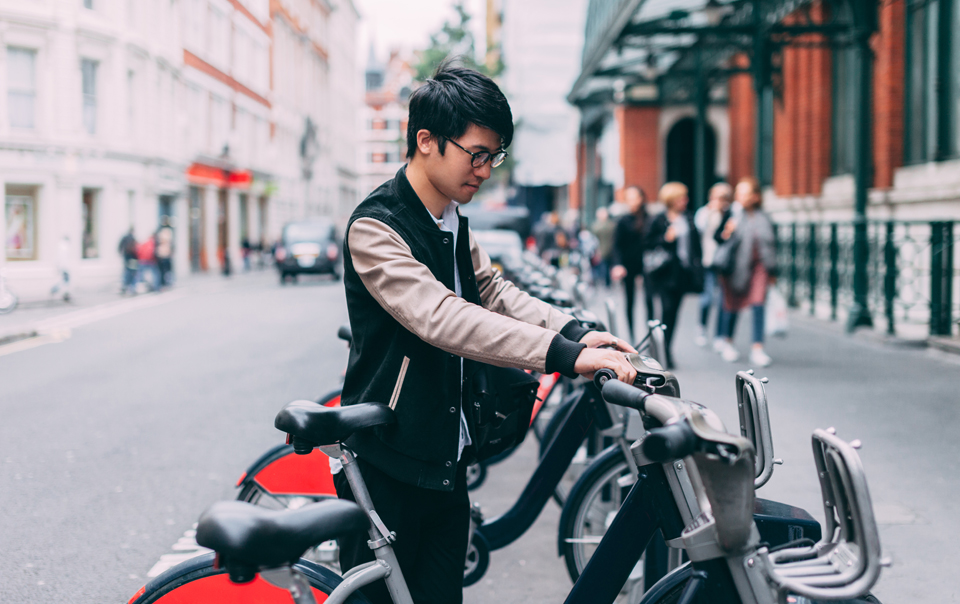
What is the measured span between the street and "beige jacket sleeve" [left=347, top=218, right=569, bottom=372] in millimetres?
1974

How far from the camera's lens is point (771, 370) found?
898 cm

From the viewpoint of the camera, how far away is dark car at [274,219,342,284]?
92.8ft

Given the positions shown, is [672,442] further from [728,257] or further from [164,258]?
[164,258]

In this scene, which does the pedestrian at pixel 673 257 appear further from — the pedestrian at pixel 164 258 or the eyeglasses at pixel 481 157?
the pedestrian at pixel 164 258

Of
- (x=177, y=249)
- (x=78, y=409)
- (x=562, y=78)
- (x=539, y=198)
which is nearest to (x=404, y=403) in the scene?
(x=78, y=409)

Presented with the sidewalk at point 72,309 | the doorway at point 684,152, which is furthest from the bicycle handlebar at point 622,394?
the doorway at point 684,152

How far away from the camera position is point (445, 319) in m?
2.08

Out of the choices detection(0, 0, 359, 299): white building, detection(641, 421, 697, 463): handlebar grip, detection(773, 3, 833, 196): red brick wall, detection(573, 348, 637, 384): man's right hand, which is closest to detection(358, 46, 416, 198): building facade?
detection(0, 0, 359, 299): white building

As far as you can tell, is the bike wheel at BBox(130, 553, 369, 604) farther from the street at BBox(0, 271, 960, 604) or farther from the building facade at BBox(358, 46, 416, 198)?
the building facade at BBox(358, 46, 416, 198)

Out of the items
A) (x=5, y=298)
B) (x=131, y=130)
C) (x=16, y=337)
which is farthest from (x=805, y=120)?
(x=131, y=130)

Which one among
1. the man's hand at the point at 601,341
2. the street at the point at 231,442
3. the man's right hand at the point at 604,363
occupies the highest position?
the man's hand at the point at 601,341

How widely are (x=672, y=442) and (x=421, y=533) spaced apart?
94cm

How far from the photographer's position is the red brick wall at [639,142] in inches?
995

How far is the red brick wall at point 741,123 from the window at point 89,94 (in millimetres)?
17461
